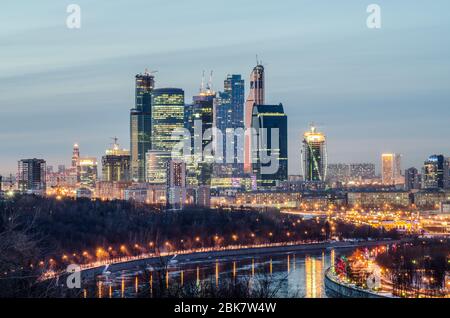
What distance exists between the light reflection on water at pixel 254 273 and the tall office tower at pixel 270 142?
5055cm

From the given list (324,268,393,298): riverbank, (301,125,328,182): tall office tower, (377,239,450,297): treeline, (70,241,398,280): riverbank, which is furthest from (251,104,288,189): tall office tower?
(324,268,393,298): riverbank

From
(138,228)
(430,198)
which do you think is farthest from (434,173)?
(138,228)

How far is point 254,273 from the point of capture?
77.4ft

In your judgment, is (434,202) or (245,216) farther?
(434,202)

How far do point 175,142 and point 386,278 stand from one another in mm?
60255

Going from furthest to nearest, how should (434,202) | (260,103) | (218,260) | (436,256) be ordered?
(260,103) → (434,202) → (218,260) → (436,256)

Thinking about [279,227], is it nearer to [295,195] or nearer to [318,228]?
[318,228]

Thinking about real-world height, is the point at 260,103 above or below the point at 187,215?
above

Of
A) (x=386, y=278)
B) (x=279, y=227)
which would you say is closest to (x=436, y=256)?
(x=386, y=278)

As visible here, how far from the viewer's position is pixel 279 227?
40.1 m

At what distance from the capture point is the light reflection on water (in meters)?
18.8

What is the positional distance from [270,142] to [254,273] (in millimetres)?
61407

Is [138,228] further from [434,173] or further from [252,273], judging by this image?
[434,173]

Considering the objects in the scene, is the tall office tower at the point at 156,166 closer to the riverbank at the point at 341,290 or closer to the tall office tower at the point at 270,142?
the tall office tower at the point at 270,142
